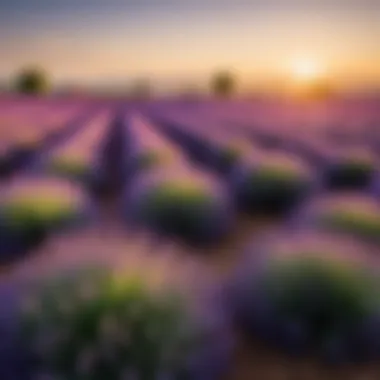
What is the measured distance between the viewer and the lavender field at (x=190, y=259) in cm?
130

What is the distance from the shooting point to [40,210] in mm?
2188

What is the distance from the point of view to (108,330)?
126cm

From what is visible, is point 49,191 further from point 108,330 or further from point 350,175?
point 350,175

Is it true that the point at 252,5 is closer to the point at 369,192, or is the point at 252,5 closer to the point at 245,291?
the point at 369,192

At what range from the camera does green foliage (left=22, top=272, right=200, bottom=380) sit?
1250 mm

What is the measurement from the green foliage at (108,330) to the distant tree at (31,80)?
2.41 m

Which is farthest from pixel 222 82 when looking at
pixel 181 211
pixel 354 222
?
pixel 354 222

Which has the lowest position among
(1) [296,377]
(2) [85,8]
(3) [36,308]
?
(1) [296,377]

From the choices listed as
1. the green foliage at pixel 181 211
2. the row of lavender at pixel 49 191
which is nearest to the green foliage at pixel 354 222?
the green foliage at pixel 181 211

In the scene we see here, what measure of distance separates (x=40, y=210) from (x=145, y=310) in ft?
3.17

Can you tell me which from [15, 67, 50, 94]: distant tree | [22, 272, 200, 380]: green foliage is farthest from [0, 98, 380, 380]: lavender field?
[15, 67, 50, 94]: distant tree

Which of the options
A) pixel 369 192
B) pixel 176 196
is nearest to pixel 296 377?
pixel 176 196

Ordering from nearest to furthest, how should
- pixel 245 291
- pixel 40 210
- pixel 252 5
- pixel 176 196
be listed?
pixel 245 291
pixel 40 210
pixel 176 196
pixel 252 5

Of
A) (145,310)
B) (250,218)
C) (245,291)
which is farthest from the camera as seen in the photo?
(250,218)
